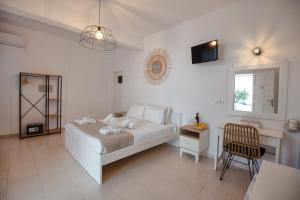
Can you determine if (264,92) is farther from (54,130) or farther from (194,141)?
(54,130)

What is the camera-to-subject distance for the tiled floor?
1928 mm

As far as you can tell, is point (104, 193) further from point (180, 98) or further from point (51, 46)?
point (51, 46)

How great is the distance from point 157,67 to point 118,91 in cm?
212

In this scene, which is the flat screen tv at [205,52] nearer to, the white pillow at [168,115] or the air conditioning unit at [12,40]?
the white pillow at [168,115]

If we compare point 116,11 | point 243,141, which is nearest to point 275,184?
point 243,141

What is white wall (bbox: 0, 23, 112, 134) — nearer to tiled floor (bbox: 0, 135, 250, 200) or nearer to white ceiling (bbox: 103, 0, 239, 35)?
tiled floor (bbox: 0, 135, 250, 200)

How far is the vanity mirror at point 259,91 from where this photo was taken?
2318 mm

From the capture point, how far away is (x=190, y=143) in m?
2.93

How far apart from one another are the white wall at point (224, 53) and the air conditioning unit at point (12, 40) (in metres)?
3.09

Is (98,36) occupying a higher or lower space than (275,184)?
higher

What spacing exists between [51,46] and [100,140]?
3.68 meters

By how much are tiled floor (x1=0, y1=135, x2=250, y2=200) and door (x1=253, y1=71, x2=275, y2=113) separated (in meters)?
1.14

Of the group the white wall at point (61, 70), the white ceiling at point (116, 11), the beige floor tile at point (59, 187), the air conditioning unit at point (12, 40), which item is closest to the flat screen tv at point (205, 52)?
the white ceiling at point (116, 11)

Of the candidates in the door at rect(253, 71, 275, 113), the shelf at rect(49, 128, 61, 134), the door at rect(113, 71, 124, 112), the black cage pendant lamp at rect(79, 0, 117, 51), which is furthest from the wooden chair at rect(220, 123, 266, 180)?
the shelf at rect(49, 128, 61, 134)
